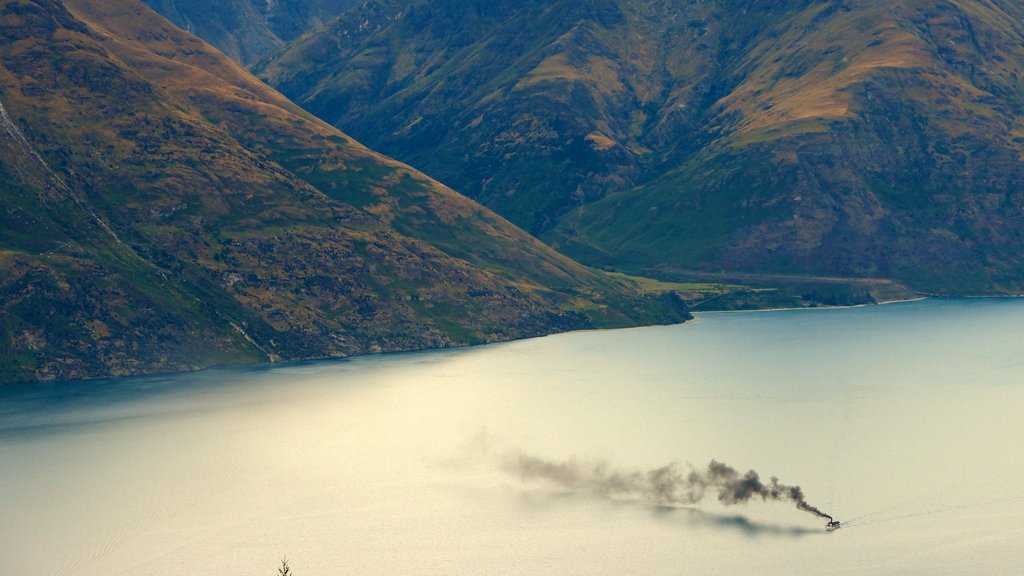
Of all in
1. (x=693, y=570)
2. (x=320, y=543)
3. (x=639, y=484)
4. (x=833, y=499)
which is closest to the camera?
(x=693, y=570)

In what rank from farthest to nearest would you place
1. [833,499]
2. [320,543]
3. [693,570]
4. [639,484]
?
[639,484], [833,499], [320,543], [693,570]

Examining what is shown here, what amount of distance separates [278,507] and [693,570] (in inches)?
2681

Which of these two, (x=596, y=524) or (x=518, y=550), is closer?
(x=518, y=550)

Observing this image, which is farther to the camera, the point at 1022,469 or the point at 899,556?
the point at 1022,469

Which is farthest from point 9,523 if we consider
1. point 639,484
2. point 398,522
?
point 639,484

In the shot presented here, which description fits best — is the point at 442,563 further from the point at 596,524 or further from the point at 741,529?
the point at 741,529

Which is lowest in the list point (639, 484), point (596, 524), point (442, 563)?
point (442, 563)

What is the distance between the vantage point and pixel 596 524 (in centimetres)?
17438

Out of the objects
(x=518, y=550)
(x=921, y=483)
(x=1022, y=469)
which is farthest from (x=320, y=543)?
(x=1022, y=469)

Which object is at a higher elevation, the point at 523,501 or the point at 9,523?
the point at 523,501

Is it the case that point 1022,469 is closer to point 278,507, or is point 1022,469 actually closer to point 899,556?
point 899,556

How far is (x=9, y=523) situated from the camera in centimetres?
17888

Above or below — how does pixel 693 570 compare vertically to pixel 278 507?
below

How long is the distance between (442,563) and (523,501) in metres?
30.8
